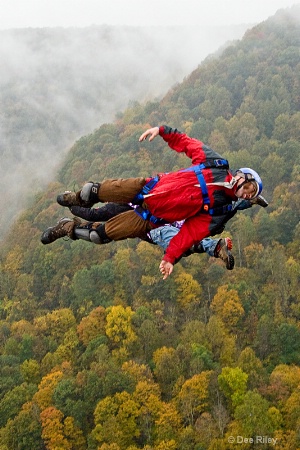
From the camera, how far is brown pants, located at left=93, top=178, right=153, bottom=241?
21.0 feet

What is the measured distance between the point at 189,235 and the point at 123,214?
4.27 ft

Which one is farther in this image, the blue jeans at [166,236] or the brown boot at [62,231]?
the brown boot at [62,231]

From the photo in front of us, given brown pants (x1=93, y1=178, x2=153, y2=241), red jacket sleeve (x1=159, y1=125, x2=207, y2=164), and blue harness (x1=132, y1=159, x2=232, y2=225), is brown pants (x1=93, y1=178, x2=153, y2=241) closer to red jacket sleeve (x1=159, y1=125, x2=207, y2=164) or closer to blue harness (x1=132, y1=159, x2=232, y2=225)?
blue harness (x1=132, y1=159, x2=232, y2=225)

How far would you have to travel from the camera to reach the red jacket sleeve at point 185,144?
6.13m

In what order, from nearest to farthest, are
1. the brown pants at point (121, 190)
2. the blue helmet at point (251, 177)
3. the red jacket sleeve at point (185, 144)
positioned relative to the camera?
the blue helmet at point (251, 177) → the red jacket sleeve at point (185, 144) → the brown pants at point (121, 190)

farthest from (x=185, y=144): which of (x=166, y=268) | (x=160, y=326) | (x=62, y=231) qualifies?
(x=160, y=326)

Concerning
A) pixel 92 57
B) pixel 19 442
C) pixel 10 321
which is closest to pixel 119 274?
pixel 10 321

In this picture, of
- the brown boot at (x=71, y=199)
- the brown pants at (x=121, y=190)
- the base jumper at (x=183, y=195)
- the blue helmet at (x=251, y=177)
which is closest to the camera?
the blue helmet at (x=251, y=177)

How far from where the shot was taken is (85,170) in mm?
86312

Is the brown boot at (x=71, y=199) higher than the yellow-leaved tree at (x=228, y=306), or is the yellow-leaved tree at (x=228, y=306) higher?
the brown boot at (x=71, y=199)

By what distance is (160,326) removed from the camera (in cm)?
4728

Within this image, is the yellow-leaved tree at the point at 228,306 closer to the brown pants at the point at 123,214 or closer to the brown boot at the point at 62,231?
the brown boot at the point at 62,231

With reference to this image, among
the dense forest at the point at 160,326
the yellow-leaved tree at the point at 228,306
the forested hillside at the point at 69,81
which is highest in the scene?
the forested hillside at the point at 69,81

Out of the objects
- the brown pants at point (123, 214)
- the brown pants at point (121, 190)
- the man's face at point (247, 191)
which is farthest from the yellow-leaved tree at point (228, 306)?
the man's face at point (247, 191)
